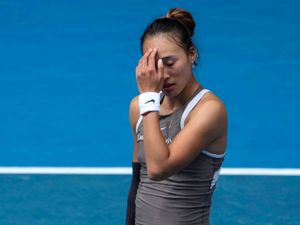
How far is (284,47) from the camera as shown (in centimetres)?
830

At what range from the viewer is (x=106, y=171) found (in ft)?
20.6

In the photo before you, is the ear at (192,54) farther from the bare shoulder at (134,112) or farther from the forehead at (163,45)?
the bare shoulder at (134,112)

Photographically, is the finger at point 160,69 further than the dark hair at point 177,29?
No

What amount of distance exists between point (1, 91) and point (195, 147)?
4.89 meters

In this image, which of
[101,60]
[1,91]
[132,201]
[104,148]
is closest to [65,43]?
[101,60]

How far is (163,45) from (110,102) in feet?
14.3

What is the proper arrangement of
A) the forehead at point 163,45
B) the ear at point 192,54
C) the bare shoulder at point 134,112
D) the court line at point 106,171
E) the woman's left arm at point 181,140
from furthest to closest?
the court line at point 106,171, the bare shoulder at point 134,112, the ear at point 192,54, the forehead at point 163,45, the woman's left arm at point 181,140

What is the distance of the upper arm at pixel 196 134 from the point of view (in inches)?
116

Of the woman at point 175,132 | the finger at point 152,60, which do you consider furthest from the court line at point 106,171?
the finger at point 152,60

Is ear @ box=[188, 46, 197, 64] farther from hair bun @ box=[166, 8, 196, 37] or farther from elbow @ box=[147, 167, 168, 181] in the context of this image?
elbow @ box=[147, 167, 168, 181]

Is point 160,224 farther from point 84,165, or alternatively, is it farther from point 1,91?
point 1,91

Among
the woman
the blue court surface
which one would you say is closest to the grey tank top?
the woman

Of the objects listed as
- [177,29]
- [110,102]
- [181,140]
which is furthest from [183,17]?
[110,102]

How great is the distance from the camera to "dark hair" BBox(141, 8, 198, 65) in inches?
122
